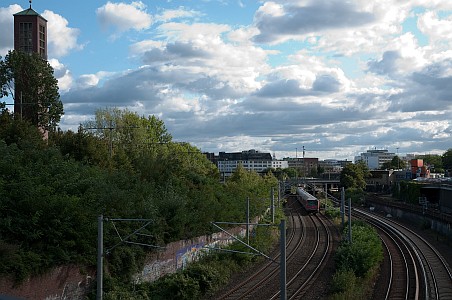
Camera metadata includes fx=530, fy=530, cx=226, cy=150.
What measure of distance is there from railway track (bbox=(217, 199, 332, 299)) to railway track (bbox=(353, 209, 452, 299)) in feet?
16.9

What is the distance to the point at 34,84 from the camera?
162 feet

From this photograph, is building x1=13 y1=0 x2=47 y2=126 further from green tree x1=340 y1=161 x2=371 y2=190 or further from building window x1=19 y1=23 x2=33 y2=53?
green tree x1=340 y1=161 x2=371 y2=190

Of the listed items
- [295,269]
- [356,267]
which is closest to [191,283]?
[295,269]

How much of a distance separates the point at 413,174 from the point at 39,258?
12945cm

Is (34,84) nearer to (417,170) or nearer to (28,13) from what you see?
(28,13)

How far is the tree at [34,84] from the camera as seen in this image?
48.9m

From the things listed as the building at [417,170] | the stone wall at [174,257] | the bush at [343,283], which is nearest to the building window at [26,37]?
the stone wall at [174,257]

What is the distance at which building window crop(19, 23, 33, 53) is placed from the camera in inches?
2369

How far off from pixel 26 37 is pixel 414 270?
1877 inches

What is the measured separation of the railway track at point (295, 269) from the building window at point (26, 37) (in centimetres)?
3639

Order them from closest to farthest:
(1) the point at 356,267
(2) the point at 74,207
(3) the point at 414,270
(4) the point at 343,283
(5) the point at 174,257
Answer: (2) the point at 74,207
(4) the point at 343,283
(5) the point at 174,257
(1) the point at 356,267
(3) the point at 414,270

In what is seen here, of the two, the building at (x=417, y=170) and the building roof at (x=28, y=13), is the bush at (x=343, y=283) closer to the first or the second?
the building roof at (x=28, y=13)

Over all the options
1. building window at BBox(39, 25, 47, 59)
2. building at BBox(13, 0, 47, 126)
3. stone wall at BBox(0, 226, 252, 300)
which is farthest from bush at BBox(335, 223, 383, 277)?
building window at BBox(39, 25, 47, 59)

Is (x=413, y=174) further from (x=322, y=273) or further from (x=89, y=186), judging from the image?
(x=89, y=186)
